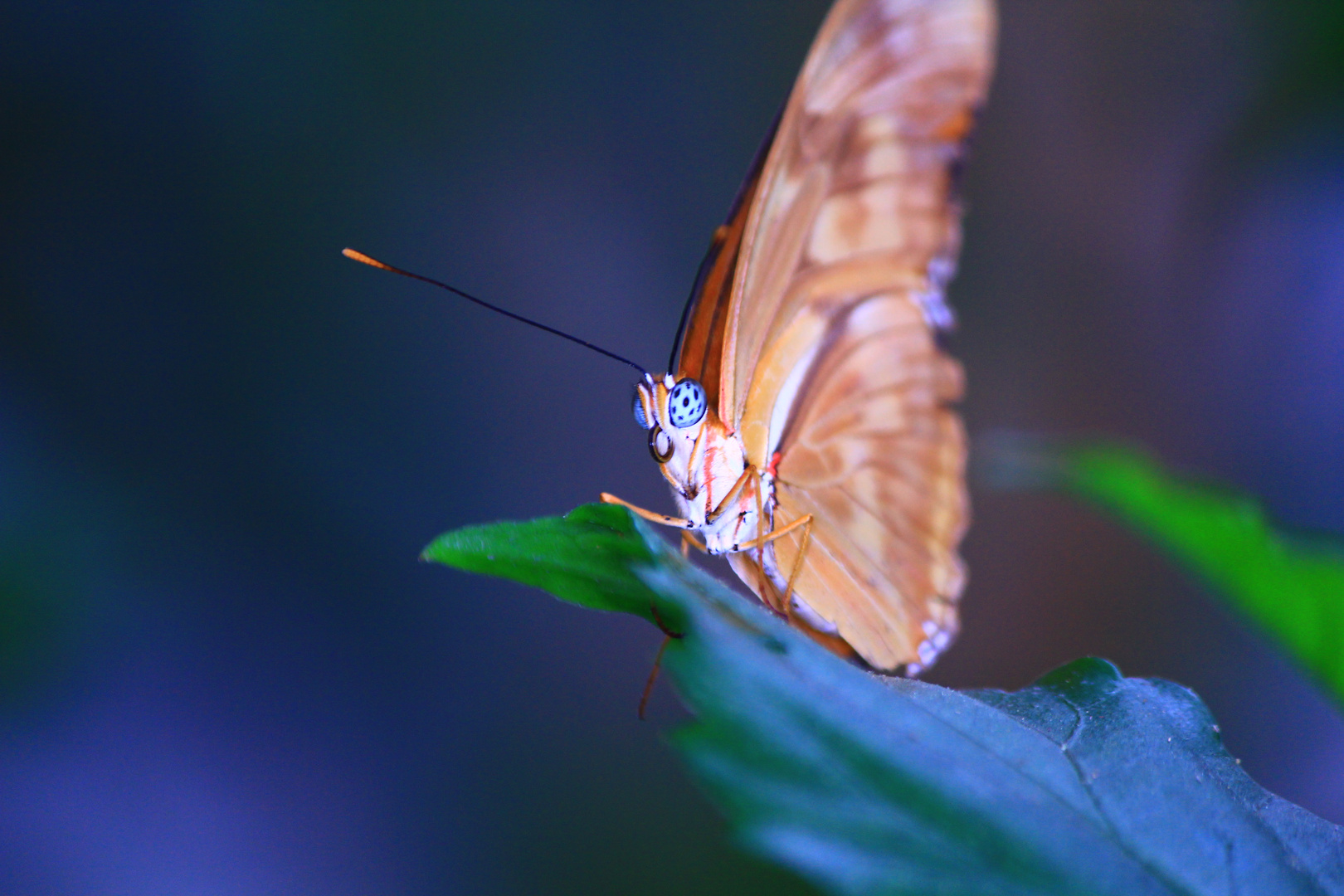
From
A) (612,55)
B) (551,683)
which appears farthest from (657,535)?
(612,55)

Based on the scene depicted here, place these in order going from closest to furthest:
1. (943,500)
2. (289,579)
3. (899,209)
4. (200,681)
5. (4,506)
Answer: (899,209) → (943,500) → (4,506) → (200,681) → (289,579)

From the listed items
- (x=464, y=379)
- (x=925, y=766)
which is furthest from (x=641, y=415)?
(x=464, y=379)

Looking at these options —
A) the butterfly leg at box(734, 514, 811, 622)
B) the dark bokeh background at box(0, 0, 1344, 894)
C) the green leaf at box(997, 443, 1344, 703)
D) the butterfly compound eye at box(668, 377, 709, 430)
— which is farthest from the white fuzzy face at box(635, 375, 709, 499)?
the dark bokeh background at box(0, 0, 1344, 894)

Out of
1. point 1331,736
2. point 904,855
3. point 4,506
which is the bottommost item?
point 1331,736

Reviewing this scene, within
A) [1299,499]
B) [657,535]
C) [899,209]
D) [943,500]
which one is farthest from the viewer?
[1299,499]

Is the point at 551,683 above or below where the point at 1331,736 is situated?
above

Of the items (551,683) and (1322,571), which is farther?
(551,683)

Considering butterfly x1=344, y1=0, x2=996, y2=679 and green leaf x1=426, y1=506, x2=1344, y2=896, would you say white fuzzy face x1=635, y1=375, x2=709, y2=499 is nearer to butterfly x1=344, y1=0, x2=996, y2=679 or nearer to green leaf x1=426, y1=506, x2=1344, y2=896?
butterfly x1=344, y1=0, x2=996, y2=679

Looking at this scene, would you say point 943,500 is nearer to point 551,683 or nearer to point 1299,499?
point 551,683
